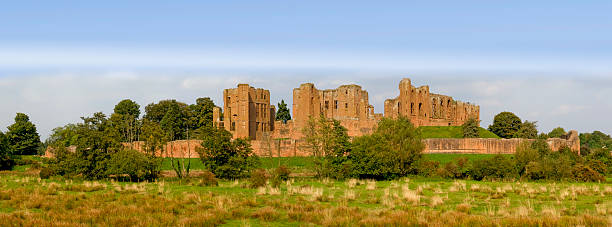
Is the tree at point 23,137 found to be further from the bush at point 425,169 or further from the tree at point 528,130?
the tree at point 528,130

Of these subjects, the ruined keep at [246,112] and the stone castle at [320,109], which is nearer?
the ruined keep at [246,112]

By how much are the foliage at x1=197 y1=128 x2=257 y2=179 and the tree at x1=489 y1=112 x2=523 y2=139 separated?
2285 inches

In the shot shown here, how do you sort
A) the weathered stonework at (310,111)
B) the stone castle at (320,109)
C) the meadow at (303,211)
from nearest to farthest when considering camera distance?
1. the meadow at (303,211)
2. the weathered stonework at (310,111)
3. the stone castle at (320,109)

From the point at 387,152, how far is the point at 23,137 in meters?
61.4

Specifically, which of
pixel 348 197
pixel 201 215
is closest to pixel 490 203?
pixel 348 197

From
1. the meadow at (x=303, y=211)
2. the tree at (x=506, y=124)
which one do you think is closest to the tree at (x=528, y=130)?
the tree at (x=506, y=124)

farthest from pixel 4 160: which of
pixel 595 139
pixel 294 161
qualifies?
pixel 595 139

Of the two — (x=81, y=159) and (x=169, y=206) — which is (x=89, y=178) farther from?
(x=169, y=206)

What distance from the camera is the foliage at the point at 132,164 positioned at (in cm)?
3394

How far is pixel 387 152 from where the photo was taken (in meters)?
36.3

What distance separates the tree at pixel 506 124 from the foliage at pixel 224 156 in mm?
58035

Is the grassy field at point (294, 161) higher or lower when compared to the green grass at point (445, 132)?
lower

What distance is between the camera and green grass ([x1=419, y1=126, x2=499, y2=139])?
71.2 m

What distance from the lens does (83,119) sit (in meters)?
69.5
